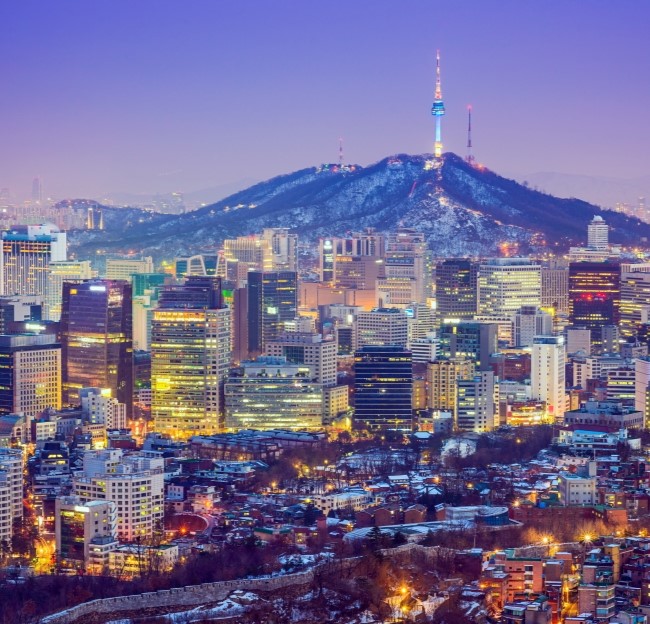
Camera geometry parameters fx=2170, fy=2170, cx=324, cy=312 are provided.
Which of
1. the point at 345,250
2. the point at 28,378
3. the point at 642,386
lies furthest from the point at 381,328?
the point at 345,250

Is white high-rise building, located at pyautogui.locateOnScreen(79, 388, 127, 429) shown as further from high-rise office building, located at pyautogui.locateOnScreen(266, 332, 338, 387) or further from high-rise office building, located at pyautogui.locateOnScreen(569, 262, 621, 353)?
high-rise office building, located at pyautogui.locateOnScreen(569, 262, 621, 353)

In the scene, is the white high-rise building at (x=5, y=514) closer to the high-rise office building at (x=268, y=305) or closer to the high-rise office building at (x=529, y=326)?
the high-rise office building at (x=268, y=305)

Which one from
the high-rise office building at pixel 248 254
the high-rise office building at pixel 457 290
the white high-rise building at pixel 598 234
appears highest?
the white high-rise building at pixel 598 234

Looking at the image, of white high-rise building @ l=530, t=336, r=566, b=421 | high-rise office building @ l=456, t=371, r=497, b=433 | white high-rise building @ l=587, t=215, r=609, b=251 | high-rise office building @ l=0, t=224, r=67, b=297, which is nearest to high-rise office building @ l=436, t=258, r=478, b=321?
high-rise office building @ l=0, t=224, r=67, b=297

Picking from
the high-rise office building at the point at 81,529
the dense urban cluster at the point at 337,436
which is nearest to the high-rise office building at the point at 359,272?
the dense urban cluster at the point at 337,436

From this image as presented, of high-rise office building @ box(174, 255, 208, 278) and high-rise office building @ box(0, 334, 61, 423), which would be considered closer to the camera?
high-rise office building @ box(0, 334, 61, 423)

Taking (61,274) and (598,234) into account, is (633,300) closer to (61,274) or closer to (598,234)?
(61,274)
